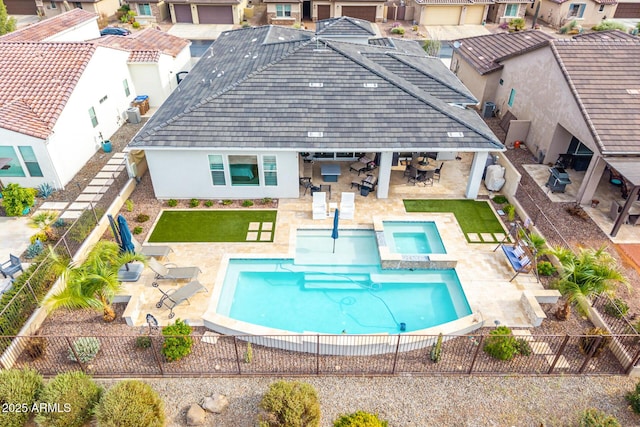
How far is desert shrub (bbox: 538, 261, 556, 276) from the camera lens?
17.3 metres

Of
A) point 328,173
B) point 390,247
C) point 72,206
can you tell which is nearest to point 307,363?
point 390,247

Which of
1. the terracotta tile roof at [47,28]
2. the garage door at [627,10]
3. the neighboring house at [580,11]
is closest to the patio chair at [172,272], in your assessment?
the terracotta tile roof at [47,28]

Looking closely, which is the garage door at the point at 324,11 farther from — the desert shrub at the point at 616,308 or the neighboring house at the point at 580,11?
the desert shrub at the point at 616,308

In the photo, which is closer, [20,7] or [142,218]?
[142,218]

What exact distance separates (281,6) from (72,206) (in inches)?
1536

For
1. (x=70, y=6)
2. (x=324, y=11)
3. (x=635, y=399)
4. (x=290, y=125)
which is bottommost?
(x=635, y=399)

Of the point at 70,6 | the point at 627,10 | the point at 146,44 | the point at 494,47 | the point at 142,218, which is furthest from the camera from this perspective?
the point at 627,10

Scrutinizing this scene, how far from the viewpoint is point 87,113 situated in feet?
79.8

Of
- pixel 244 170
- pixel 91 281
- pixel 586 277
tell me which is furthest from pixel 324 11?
pixel 91 281

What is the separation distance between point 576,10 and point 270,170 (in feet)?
167

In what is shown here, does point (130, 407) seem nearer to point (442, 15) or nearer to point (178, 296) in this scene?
point (178, 296)

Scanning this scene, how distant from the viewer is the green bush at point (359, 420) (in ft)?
37.3

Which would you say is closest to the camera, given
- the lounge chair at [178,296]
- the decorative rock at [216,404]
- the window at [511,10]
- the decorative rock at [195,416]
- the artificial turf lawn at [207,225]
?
the decorative rock at [195,416]

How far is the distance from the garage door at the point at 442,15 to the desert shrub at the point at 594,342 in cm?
4665
